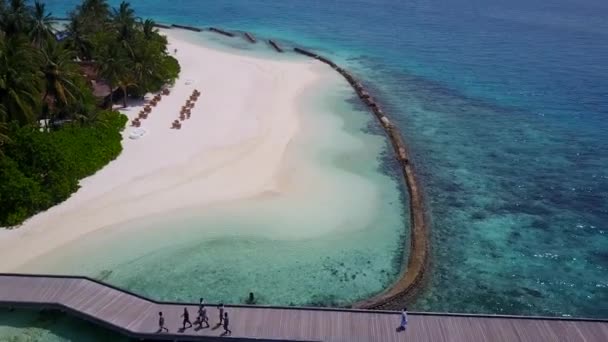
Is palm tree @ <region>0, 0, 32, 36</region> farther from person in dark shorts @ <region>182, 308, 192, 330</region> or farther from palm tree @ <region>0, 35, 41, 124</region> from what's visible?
person in dark shorts @ <region>182, 308, 192, 330</region>

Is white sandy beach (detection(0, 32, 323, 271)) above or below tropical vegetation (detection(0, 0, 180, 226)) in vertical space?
below

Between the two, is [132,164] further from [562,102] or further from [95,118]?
[562,102]

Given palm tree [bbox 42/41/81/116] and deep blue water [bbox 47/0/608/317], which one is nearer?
deep blue water [bbox 47/0/608/317]

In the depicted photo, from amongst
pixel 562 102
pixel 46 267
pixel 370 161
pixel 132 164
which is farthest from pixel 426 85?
pixel 46 267

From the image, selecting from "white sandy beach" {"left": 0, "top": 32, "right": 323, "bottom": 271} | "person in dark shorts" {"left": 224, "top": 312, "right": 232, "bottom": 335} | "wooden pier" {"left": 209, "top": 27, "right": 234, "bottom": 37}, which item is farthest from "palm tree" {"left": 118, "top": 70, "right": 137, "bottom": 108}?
"wooden pier" {"left": 209, "top": 27, "right": 234, "bottom": 37}

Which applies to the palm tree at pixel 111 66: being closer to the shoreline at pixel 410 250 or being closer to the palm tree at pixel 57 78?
the palm tree at pixel 57 78

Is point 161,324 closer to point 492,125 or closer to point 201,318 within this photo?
point 201,318

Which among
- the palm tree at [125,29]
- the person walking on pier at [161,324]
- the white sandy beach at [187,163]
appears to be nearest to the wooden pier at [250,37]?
the white sandy beach at [187,163]
